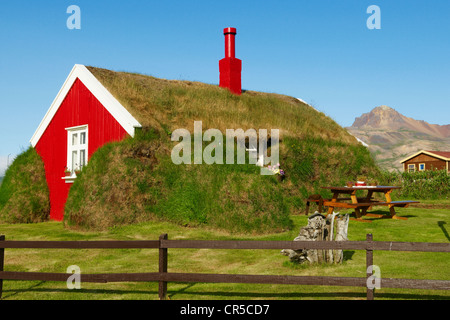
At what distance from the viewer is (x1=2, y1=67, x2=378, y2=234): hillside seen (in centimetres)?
1274

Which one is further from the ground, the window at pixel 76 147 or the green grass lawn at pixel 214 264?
the window at pixel 76 147

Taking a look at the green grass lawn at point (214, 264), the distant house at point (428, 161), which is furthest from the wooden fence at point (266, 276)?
the distant house at point (428, 161)

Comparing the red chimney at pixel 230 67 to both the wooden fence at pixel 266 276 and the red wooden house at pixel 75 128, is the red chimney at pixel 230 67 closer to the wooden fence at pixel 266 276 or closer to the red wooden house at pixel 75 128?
the red wooden house at pixel 75 128

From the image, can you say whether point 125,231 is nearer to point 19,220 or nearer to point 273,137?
point 19,220

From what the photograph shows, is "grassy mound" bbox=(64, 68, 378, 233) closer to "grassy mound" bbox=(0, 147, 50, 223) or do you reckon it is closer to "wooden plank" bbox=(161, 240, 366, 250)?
"grassy mound" bbox=(0, 147, 50, 223)

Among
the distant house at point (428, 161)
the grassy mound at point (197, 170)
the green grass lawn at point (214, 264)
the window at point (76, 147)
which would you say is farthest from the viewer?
the distant house at point (428, 161)

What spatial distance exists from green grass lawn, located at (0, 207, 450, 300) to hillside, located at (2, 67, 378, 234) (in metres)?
0.59

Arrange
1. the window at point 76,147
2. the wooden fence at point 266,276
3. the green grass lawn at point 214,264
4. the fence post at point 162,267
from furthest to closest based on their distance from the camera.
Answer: the window at point 76,147 < the green grass lawn at point 214,264 < the fence post at point 162,267 < the wooden fence at point 266,276

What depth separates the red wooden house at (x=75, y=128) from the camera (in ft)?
51.6

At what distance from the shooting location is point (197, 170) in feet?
46.9

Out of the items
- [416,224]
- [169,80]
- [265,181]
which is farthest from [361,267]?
[169,80]

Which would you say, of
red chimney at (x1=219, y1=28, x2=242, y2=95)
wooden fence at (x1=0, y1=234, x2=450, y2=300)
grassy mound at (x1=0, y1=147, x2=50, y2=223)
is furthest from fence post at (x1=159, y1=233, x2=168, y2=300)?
red chimney at (x1=219, y1=28, x2=242, y2=95)

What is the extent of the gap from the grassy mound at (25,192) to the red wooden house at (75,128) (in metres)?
0.30

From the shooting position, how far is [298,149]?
19.0 meters
